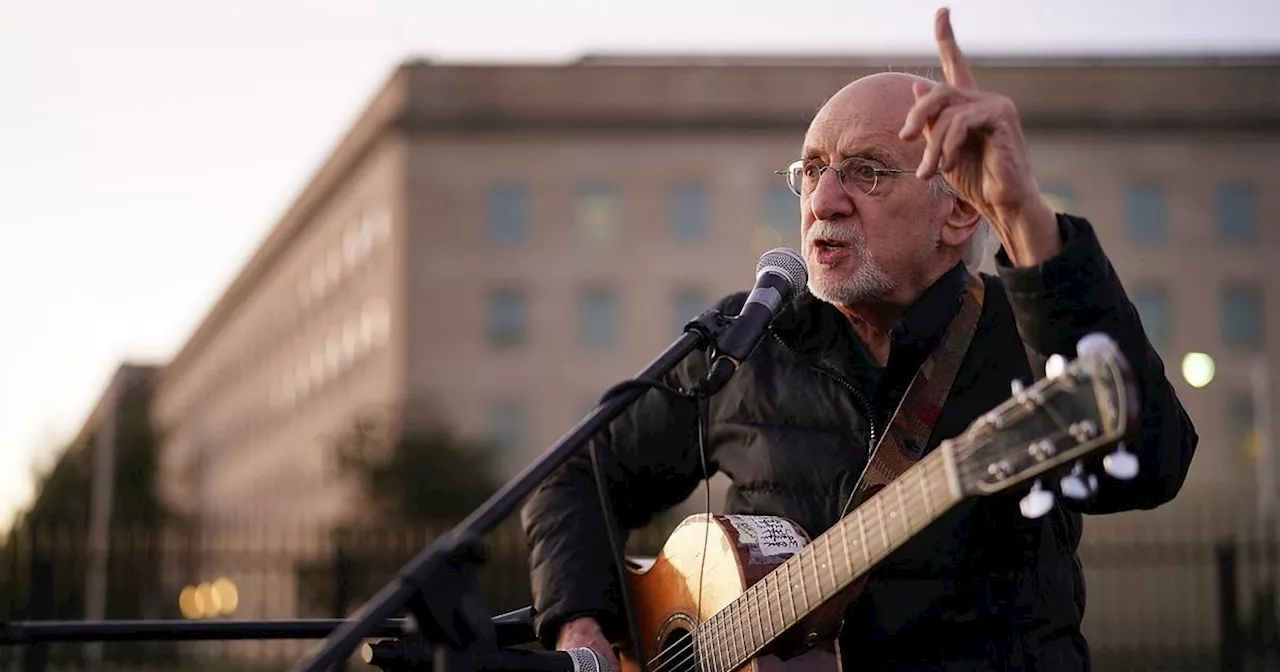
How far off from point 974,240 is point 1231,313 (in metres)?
55.7

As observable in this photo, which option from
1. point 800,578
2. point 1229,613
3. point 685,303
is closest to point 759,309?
point 800,578

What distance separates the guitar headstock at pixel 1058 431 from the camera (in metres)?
2.94

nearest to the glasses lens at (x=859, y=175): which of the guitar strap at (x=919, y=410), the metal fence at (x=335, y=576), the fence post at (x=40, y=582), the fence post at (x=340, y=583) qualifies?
the guitar strap at (x=919, y=410)

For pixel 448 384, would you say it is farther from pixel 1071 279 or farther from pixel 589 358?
pixel 1071 279

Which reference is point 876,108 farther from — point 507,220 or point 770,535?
point 507,220

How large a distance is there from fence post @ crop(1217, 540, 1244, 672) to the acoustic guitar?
37.1ft

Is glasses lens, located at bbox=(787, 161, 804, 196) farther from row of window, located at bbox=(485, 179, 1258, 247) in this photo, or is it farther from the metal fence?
row of window, located at bbox=(485, 179, 1258, 247)

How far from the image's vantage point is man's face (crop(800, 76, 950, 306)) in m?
4.45

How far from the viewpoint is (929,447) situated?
4.17 m

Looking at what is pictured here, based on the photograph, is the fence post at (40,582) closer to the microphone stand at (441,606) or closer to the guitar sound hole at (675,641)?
the guitar sound hole at (675,641)

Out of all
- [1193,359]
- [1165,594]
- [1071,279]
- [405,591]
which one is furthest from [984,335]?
[1165,594]

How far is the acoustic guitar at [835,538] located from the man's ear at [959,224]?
763mm

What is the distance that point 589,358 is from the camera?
58.3 m

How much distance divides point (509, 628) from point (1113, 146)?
5485 centimetres
